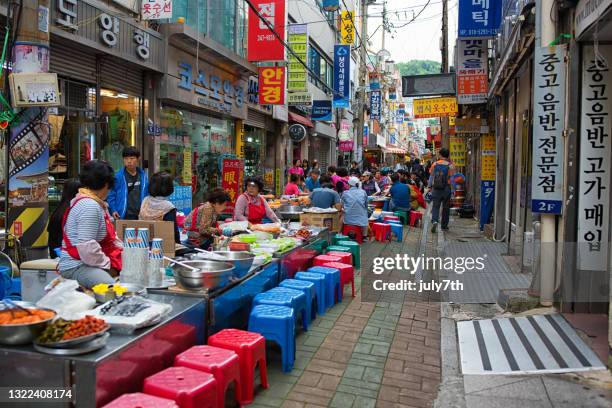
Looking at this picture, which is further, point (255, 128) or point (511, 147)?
point (255, 128)

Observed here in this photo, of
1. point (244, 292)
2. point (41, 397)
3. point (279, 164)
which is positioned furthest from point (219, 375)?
point (279, 164)

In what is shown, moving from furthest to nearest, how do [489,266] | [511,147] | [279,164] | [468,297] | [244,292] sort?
[279,164], [511,147], [489,266], [468,297], [244,292]

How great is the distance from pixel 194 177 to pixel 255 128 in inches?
252

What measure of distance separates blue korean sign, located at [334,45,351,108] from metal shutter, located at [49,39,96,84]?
1674cm

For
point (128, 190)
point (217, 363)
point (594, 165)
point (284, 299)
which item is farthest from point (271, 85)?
point (217, 363)

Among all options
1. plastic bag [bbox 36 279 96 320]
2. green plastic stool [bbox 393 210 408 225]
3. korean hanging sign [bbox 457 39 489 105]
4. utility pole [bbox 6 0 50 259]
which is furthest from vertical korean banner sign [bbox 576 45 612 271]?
green plastic stool [bbox 393 210 408 225]

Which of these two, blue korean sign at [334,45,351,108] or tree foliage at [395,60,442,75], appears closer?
blue korean sign at [334,45,351,108]

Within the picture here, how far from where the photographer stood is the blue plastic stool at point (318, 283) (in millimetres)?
6625

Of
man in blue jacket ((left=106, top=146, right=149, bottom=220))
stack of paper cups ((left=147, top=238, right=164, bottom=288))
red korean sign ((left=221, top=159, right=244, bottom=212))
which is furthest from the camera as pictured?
red korean sign ((left=221, top=159, right=244, bottom=212))

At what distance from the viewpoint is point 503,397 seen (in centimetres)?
423

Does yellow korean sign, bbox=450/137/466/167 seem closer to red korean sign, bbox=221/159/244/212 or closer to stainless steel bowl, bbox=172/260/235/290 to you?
red korean sign, bbox=221/159/244/212

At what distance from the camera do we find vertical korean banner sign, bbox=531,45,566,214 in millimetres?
6180

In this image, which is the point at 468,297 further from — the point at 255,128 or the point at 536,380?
the point at 255,128

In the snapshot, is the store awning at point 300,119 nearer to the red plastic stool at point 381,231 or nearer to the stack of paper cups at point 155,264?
the red plastic stool at point 381,231
